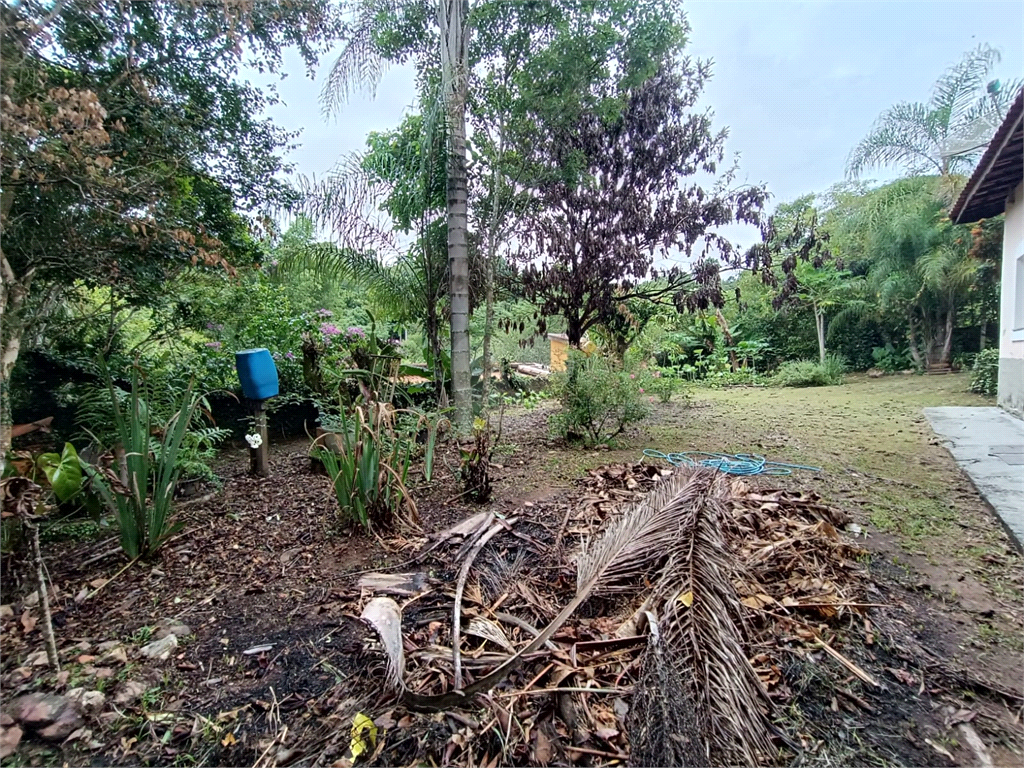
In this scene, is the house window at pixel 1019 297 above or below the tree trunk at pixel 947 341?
above

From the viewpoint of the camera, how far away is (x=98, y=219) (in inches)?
121

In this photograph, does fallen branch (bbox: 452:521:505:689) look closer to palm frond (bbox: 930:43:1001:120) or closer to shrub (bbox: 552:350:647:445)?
shrub (bbox: 552:350:647:445)

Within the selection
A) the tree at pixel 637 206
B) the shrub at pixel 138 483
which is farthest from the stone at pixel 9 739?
the tree at pixel 637 206

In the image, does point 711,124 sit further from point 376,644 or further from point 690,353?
point 690,353

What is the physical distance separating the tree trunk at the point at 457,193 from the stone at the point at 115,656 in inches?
121

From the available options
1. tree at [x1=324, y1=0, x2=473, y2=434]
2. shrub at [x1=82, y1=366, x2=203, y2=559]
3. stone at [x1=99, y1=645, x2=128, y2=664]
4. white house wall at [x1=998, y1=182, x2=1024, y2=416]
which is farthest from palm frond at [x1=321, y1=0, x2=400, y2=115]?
white house wall at [x1=998, y1=182, x2=1024, y2=416]

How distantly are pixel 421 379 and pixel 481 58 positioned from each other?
364 centimetres

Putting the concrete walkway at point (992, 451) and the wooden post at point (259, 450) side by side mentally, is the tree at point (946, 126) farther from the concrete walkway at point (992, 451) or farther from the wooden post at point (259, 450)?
the wooden post at point (259, 450)

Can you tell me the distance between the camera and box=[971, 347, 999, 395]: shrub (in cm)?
770

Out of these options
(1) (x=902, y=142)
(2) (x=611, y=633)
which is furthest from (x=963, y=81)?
(2) (x=611, y=633)

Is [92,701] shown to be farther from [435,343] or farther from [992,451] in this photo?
[992,451]

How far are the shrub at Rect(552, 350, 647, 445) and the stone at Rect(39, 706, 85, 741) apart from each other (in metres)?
4.02

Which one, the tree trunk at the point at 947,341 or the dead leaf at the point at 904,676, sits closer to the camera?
the dead leaf at the point at 904,676

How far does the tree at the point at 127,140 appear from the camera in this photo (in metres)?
2.50
